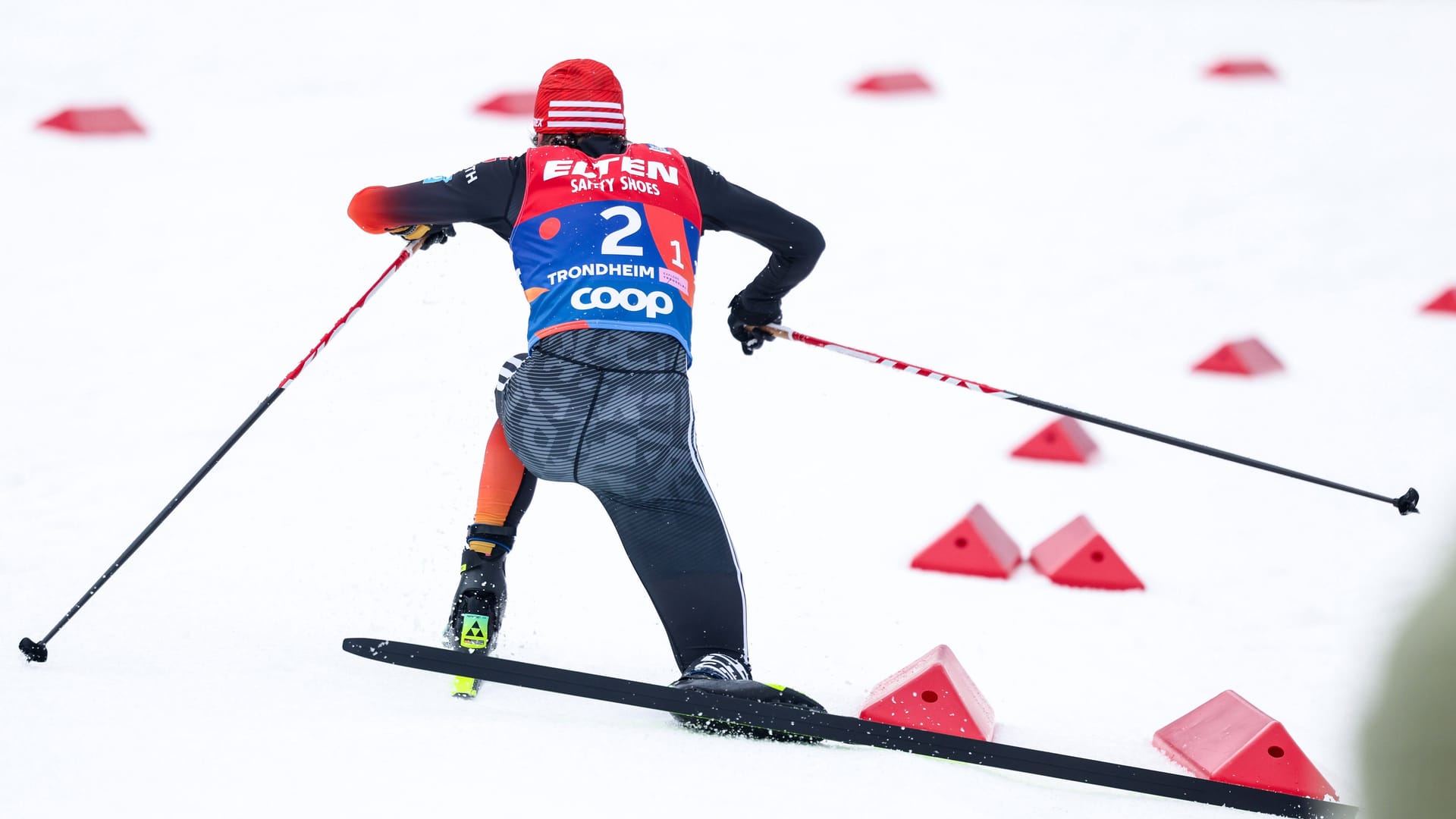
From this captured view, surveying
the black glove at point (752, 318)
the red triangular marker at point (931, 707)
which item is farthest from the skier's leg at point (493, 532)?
the red triangular marker at point (931, 707)

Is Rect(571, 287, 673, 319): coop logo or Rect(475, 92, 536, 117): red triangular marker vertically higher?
Rect(475, 92, 536, 117): red triangular marker

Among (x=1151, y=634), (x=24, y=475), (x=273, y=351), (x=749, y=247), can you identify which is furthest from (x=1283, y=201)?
(x=24, y=475)

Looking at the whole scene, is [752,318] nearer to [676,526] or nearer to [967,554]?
[676,526]

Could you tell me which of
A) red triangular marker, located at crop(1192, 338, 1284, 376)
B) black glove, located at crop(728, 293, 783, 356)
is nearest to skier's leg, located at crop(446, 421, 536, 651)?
black glove, located at crop(728, 293, 783, 356)

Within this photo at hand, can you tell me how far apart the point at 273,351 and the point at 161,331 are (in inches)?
17.9

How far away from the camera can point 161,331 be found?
17.8 feet

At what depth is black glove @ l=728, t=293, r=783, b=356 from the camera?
361 cm

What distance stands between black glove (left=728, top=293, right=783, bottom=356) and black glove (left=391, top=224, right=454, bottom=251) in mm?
717

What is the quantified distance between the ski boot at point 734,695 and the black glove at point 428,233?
4.00ft

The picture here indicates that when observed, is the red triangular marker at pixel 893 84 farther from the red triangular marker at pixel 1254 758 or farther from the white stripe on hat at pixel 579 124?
the red triangular marker at pixel 1254 758

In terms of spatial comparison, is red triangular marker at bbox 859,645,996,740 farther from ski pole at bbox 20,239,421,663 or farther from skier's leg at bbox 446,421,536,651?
ski pole at bbox 20,239,421,663

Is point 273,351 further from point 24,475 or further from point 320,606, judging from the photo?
point 320,606

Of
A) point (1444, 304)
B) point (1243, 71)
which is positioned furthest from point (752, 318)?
point (1243, 71)

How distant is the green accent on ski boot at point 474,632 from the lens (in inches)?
124
